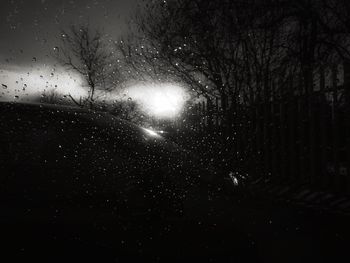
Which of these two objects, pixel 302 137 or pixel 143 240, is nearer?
pixel 143 240

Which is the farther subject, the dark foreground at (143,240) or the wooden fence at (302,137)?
the wooden fence at (302,137)

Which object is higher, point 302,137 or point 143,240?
point 302,137

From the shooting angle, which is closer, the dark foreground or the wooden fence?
the dark foreground

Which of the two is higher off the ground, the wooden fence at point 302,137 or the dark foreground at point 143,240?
the wooden fence at point 302,137

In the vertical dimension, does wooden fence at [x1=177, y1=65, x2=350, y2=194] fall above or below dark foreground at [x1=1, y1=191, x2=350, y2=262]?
above

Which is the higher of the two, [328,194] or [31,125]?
[31,125]

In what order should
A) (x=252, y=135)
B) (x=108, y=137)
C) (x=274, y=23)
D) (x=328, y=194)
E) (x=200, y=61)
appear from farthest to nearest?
(x=200, y=61) → (x=274, y=23) → (x=252, y=135) → (x=328, y=194) → (x=108, y=137)

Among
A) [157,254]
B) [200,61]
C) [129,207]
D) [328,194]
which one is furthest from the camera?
[200,61]

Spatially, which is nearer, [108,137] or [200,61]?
[108,137]

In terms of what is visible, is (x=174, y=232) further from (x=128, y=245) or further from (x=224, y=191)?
(x=224, y=191)

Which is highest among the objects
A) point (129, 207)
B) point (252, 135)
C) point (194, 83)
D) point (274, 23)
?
point (274, 23)

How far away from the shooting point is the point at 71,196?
82.7 inches

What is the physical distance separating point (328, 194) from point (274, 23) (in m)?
6.45

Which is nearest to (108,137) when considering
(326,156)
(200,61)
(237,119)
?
(326,156)
